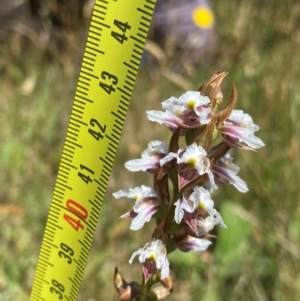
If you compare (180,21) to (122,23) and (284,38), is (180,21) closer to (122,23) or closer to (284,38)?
(284,38)

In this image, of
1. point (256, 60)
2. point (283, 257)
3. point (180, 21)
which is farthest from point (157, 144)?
point (180, 21)

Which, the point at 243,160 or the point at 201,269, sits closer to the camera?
the point at 201,269

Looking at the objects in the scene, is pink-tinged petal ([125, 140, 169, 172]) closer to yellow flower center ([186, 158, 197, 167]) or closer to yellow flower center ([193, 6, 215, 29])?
yellow flower center ([186, 158, 197, 167])

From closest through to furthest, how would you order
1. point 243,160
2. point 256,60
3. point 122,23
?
point 122,23
point 243,160
point 256,60

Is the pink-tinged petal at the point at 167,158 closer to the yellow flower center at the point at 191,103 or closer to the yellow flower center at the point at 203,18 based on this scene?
the yellow flower center at the point at 191,103

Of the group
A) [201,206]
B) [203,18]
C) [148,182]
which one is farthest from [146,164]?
[203,18]

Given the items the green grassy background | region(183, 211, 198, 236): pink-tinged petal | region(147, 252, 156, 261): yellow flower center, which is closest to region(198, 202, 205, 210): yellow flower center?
region(183, 211, 198, 236): pink-tinged petal
